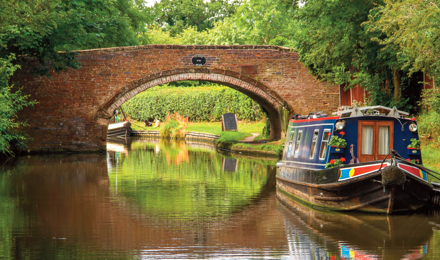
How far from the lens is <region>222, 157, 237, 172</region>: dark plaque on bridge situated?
1531cm

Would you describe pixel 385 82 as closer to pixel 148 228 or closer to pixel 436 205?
pixel 436 205

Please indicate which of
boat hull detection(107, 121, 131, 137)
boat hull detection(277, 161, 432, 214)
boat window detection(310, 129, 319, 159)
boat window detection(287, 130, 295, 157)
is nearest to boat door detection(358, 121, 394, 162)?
boat hull detection(277, 161, 432, 214)

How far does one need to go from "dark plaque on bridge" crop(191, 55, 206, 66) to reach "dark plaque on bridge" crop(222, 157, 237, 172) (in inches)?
136

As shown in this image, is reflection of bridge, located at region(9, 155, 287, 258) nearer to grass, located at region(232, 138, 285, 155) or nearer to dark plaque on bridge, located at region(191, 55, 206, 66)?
grass, located at region(232, 138, 285, 155)

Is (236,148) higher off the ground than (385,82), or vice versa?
(385,82)

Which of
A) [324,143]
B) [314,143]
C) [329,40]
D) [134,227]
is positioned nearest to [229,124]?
[329,40]

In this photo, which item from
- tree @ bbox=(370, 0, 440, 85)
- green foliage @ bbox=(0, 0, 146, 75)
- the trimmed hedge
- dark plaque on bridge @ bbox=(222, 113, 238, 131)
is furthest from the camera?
the trimmed hedge

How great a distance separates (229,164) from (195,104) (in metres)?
17.6

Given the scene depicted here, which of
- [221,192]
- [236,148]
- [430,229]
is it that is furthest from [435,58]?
[236,148]

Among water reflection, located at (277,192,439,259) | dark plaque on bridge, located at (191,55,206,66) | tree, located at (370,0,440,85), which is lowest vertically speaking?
water reflection, located at (277,192,439,259)

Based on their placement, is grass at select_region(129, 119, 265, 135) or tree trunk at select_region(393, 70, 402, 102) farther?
grass at select_region(129, 119, 265, 135)

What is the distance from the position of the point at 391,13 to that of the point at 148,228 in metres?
5.81

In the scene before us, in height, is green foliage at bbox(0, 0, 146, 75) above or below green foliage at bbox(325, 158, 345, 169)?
above

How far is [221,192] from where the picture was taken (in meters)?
11.3
